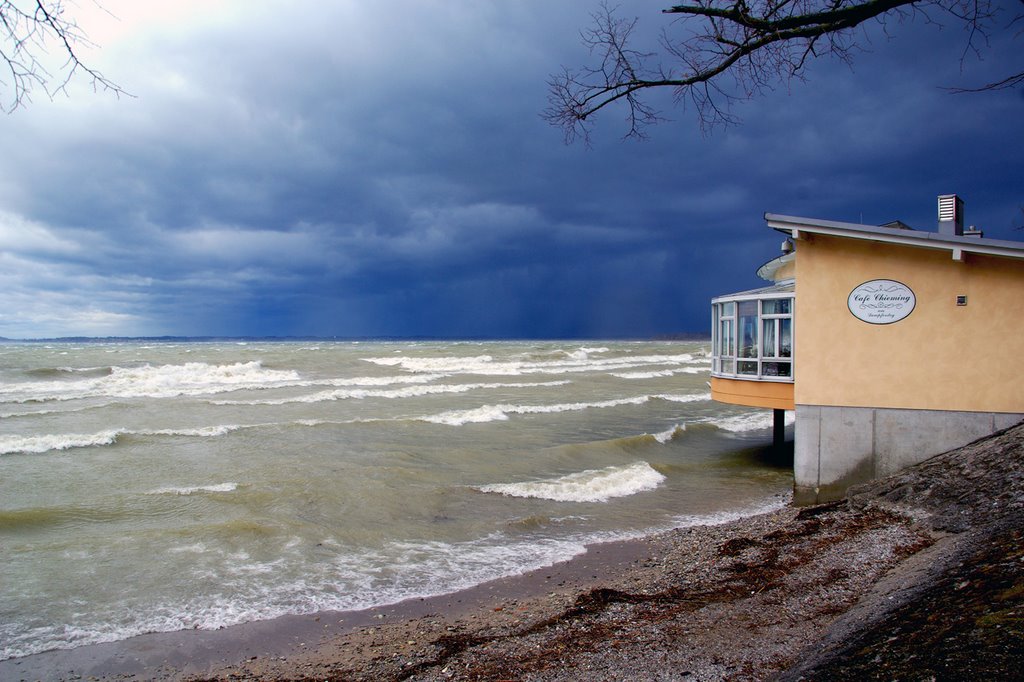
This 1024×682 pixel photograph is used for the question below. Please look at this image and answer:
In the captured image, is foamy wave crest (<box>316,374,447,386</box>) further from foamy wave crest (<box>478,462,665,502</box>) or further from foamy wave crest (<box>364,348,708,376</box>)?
foamy wave crest (<box>478,462,665,502</box>)

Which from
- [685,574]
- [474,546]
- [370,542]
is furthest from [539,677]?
[370,542]

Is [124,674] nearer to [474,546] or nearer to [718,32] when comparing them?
[474,546]

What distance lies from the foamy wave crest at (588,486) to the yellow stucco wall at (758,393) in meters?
2.64

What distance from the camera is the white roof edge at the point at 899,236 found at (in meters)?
9.78

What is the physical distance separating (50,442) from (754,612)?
20540 millimetres

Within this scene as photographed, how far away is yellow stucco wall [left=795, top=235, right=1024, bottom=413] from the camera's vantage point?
1020 cm

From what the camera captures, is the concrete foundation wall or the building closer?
the building

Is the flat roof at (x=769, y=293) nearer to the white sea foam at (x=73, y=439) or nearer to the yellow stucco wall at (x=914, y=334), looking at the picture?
the yellow stucco wall at (x=914, y=334)

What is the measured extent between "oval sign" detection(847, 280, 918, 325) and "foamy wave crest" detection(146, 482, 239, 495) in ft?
42.2

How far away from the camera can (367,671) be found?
6156 millimetres

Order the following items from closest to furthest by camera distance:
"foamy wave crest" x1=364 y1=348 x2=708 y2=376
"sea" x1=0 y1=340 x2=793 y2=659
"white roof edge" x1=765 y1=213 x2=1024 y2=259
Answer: "sea" x1=0 y1=340 x2=793 y2=659, "white roof edge" x1=765 y1=213 x2=1024 y2=259, "foamy wave crest" x1=364 y1=348 x2=708 y2=376

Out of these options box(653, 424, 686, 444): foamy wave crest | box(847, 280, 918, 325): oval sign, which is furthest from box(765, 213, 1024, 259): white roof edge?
box(653, 424, 686, 444): foamy wave crest

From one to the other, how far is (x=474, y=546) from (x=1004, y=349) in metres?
9.05

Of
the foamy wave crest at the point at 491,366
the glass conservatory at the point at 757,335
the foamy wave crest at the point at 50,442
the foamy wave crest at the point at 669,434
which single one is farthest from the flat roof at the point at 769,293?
the foamy wave crest at the point at 491,366
